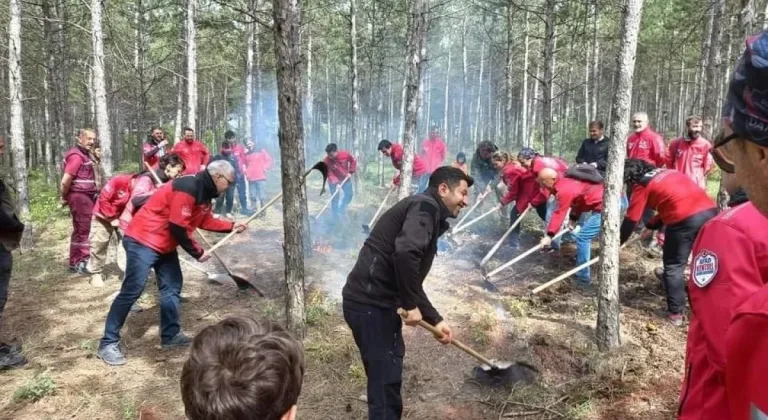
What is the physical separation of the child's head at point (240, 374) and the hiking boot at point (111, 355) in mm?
4032

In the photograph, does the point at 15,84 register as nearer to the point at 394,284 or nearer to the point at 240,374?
the point at 394,284

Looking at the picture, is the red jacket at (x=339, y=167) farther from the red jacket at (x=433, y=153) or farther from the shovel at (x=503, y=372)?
the shovel at (x=503, y=372)

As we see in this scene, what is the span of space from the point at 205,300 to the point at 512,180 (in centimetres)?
529

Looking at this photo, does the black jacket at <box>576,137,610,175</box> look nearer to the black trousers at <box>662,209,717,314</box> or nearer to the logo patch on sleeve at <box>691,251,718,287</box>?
the black trousers at <box>662,209,717,314</box>

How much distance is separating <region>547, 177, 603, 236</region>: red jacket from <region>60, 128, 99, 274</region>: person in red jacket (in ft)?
22.4

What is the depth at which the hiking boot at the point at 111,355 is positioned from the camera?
15.3 ft

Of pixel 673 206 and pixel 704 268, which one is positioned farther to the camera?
pixel 673 206

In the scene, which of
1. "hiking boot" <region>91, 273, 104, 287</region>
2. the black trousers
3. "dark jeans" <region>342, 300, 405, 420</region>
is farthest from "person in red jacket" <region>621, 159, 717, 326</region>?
"hiking boot" <region>91, 273, 104, 287</region>

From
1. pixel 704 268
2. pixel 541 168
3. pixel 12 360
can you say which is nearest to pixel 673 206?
pixel 541 168

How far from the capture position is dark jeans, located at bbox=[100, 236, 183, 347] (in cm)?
464

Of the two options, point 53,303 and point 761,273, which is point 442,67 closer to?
point 53,303

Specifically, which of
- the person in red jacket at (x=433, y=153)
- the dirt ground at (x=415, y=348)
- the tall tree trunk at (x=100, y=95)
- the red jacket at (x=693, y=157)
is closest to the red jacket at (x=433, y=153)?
the person in red jacket at (x=433, y=153)

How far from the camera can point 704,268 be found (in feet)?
4.83

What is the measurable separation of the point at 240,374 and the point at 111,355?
4.21m
